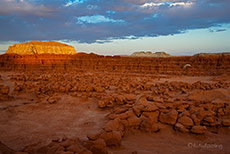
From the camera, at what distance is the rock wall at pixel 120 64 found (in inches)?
688

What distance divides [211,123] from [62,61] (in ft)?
75.2

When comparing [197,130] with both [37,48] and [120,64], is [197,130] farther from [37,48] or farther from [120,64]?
[37,48]

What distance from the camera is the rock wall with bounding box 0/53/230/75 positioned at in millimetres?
17484

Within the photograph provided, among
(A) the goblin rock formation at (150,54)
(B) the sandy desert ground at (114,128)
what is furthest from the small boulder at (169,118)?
(A) the goblin rock formation at (150,54)

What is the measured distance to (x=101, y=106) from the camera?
18.7 feet

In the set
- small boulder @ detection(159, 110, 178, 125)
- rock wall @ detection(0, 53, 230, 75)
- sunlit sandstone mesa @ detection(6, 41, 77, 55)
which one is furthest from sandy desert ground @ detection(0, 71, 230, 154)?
sunlit sandstone mesa @ detection(6, 41, 77, 55)

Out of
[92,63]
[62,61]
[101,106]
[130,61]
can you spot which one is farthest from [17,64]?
[101,106]

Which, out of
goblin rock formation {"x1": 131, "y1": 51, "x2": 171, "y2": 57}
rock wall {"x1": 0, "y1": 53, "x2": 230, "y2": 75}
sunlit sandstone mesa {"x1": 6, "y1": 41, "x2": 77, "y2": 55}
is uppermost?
sunlit sandstone mesa {"x1": 6, "y1": 41, "x2": 77, "y2": 55}

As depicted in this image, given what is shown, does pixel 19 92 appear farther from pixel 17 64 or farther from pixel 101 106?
pixel 17 64

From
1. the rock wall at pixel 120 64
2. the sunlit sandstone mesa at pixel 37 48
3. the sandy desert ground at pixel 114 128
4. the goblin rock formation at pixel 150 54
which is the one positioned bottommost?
the sandy desert ground at pixel 114 128

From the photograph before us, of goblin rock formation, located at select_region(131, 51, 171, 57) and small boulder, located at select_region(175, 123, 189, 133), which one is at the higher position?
goblin rock formation, located at select_region(131, 51, 171, 57)

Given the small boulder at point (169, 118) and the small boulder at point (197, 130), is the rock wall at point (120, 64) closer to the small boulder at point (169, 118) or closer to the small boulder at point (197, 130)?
the small boulder at point (169, 118)

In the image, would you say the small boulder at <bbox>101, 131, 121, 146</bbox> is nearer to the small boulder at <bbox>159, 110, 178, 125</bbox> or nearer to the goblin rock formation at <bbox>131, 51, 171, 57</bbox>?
the small boulder at <bbox>159, 110, 178, 125</bbox>

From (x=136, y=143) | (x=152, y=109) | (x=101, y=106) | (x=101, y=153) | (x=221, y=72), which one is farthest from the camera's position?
(x=221, y=72)
